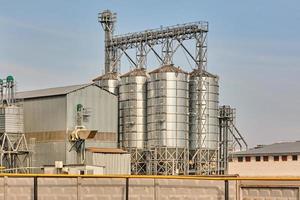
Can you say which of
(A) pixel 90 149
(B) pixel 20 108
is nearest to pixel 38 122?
(B) pixel 20 108

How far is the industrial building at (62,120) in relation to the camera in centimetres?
5809

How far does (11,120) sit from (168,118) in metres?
17.3

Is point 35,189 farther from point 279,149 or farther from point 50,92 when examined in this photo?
point 50,92

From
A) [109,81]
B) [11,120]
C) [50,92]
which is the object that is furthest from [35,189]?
[109,81]

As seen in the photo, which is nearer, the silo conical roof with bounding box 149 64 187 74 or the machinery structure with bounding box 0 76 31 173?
the machinery structure with bounding box 0 76 31 173

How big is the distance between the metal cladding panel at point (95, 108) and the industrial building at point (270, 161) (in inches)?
613

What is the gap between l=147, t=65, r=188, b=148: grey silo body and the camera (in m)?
66.4

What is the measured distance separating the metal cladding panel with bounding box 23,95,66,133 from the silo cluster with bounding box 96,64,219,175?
1192 centimetres

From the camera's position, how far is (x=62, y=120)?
58.4 m

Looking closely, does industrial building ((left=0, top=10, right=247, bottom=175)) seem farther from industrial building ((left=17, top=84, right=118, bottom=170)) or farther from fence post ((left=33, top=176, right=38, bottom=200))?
fence post ((left=33, top=176, right=38, bottom=200))

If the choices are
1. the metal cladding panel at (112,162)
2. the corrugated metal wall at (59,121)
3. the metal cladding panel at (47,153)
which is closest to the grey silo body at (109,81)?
the corrugated metal wall at (59,121)

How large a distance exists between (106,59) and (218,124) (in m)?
17.7

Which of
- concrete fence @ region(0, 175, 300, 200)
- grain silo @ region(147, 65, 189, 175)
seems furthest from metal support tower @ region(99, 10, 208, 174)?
concrete fence @ region(0, 175, 300, 200)

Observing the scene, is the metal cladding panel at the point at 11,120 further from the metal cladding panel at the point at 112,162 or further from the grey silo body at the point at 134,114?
the grey silo body at the point at 134,114
